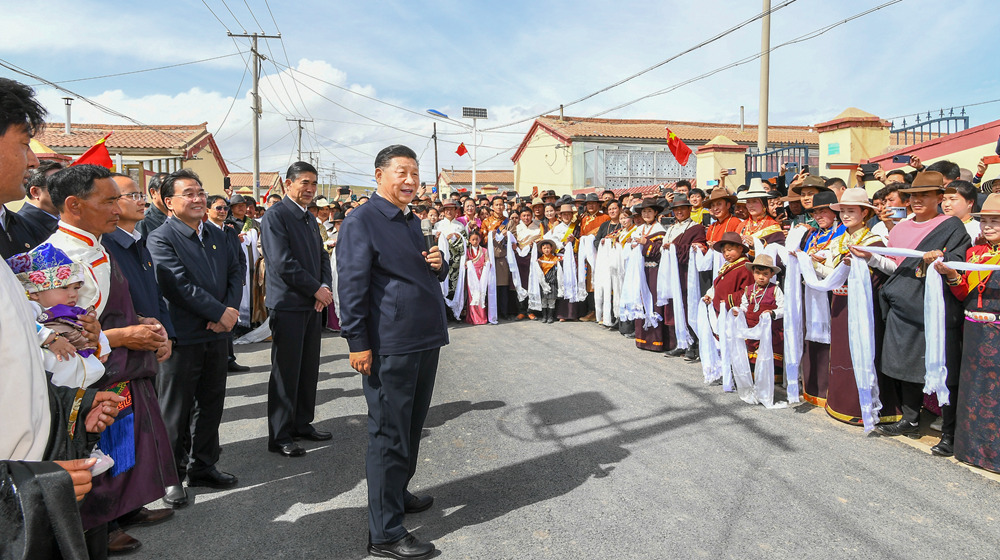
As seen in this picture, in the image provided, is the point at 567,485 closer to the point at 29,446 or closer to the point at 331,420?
the point at 331,420

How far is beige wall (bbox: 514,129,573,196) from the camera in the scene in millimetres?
28203

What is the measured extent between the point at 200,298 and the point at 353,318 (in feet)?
4.58

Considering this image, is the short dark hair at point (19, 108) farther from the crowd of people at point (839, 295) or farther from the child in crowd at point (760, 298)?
the child in crowd at point (760, 298)

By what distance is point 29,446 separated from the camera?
143cm

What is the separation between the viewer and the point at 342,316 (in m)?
2.89

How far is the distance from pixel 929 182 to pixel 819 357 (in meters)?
1.76

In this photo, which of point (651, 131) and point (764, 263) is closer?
point (764, 263)

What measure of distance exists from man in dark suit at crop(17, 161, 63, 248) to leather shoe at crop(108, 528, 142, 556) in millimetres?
1667

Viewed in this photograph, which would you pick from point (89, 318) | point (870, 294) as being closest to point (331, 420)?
point (89, 318)

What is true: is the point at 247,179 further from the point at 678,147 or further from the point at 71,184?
the point at 71,184

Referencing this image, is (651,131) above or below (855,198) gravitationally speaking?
above

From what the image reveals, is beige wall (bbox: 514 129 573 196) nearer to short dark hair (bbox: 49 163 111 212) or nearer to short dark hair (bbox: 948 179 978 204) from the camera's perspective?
short dark hair (bbox: 948 179 978 204)

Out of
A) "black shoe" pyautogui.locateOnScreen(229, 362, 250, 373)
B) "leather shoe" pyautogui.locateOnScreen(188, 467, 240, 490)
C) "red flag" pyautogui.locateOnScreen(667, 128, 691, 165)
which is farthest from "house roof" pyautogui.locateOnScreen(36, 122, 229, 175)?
"leather shoe" pyautogui.locateOnScreen(188, 467, 240, 490)

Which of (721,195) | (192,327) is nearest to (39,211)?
(192,327)
